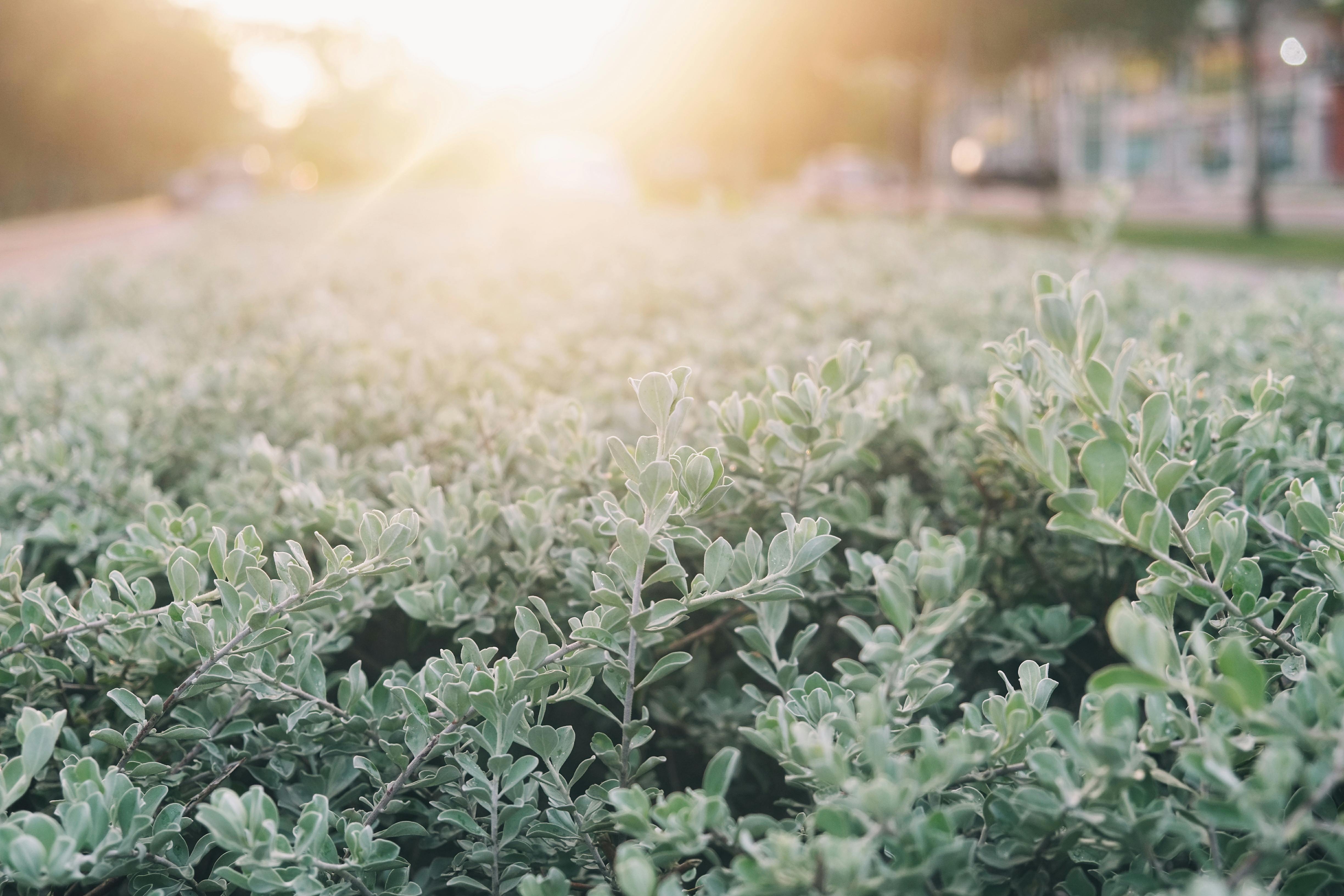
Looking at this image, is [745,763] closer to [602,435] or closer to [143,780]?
[602,435]

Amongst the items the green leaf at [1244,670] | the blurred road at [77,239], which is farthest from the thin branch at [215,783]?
the blurred road at [77,239]

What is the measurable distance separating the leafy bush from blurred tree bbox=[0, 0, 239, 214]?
155ft

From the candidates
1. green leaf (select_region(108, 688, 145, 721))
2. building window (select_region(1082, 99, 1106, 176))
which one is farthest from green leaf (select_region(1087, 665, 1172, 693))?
building window (select_region(1082, 99, 1106, 176))

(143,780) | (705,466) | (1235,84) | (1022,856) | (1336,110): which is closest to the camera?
(1022,856)

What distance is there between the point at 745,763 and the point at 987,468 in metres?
0.75

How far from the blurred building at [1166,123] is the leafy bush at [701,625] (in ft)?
78.5

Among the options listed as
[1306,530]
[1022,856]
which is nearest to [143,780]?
[1022,856]

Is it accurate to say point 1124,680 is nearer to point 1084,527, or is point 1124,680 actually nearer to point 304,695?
point 1084,527

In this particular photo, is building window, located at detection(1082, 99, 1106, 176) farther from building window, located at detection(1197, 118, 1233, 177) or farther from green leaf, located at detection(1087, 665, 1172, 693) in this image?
green leaf, located at detection(1087, 665, 1172, 693)

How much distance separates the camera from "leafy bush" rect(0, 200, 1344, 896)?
3.77 ft

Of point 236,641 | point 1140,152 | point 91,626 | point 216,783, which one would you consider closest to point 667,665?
point 236,641

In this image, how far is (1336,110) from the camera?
31.7 meters

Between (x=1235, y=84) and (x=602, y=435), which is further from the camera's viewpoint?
(x=1235, y=84)

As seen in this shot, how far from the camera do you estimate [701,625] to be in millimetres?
2037
